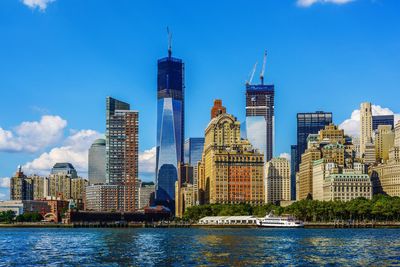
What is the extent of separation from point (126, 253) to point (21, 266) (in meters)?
26.1

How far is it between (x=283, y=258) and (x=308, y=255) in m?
7.47

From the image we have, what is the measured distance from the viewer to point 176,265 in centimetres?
11125

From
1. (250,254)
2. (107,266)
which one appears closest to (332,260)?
(250,254)

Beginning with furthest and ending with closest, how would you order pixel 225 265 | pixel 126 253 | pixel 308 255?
pixel 126 253, pixel 308 255, pixel 225 265

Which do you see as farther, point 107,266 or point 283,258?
point 283,258

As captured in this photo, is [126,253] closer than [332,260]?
No

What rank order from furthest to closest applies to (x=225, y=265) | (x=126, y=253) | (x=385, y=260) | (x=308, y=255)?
(x=126, y=253)
(x=308, y=255)
(x=385, y=260)
(x=225, y=265)

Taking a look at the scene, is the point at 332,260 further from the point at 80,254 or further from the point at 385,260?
the point at 80,254

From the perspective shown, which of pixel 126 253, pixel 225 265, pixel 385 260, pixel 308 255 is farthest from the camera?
pixel 126 253

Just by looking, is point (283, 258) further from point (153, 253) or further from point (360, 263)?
point (153, 253)

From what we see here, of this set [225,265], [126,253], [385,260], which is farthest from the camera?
[126,253]

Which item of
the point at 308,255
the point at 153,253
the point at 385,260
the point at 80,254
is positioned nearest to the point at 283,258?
the point at 308,255

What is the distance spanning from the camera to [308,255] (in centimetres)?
12794

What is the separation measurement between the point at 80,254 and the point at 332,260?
43.8 m
